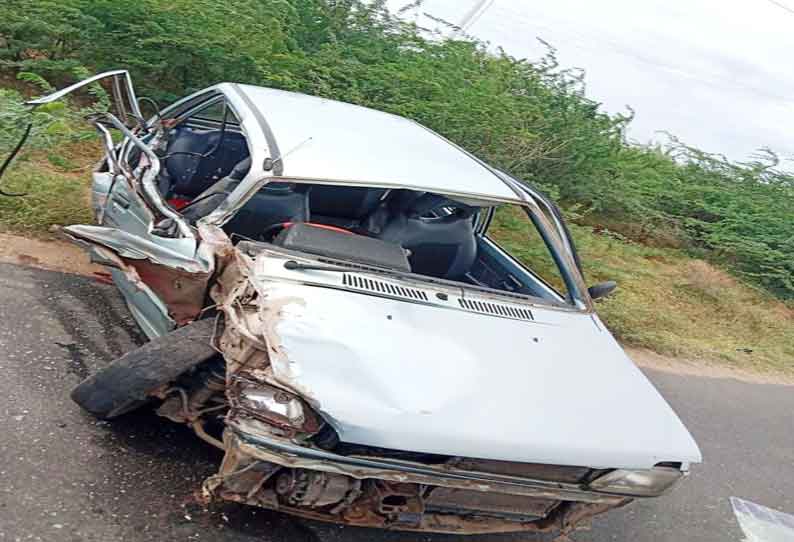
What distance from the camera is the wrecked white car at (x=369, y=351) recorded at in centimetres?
274

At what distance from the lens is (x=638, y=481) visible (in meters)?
3.09

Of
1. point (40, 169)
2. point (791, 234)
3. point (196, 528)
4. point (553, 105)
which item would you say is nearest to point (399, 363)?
point (196, 528)

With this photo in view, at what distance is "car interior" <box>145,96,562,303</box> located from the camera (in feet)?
12.8

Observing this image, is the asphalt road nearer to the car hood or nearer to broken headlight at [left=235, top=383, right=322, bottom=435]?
broken headlight at [left=235, top=383, right=322, bottom=435]

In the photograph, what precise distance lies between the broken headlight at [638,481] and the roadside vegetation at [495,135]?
151 inches

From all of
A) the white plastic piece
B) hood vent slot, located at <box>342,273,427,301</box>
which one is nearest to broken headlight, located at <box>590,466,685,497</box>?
hood vent slot, located at <box>342,273,427,301</box>

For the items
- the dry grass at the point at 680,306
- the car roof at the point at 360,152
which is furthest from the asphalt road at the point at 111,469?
the dry grass at the point at 680,306

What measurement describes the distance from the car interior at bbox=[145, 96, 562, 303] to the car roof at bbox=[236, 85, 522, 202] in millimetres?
149

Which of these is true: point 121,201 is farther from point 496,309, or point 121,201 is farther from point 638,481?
point 638,481

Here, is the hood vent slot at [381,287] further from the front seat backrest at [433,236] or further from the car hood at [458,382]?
the front seat backrest at [433,236]

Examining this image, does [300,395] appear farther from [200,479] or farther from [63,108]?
[63,108]

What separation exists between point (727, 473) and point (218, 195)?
3516mm

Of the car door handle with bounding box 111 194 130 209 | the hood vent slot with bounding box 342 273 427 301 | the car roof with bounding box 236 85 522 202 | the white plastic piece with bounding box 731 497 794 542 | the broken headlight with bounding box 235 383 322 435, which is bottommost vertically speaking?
the white plastic piece with bounding box 731 497 794 542

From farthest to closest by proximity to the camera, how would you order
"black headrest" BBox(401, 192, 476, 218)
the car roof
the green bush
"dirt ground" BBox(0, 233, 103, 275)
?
the green bush → "dirt ground" BBox(0, 233, 103, 275) → "black headrest" BBox(401, 192, 476, 218) → the car roof
